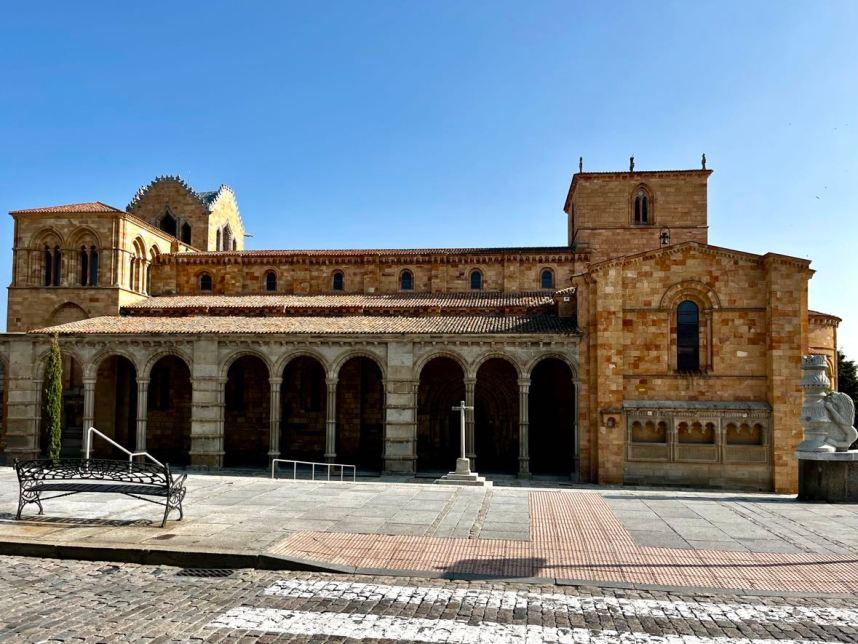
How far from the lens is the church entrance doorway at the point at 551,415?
29500 mm

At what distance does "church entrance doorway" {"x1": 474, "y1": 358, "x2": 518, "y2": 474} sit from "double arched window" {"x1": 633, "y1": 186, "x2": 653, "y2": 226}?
11529 millimetres

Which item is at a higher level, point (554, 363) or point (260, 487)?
point (554, 363)

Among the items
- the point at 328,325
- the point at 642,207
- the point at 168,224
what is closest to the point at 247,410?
the point at 328,325

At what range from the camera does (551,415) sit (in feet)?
99.0

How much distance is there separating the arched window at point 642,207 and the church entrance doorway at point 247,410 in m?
21.1

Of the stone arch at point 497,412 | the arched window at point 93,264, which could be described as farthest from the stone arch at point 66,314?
the stone arch at point 497,412

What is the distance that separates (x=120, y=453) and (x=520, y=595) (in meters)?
27.0

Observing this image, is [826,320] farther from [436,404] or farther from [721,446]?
[436,404]

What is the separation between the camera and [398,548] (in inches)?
406

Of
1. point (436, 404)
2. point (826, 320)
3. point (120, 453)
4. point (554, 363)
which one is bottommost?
point (120, 453)

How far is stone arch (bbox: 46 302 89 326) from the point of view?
103ft

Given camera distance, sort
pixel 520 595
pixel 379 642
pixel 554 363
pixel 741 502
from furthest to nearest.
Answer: pixel 554 363 < pixel 741 502 < pixel 520 595 < pixel 379 642

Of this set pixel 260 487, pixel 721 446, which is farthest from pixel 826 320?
pixel 260 487

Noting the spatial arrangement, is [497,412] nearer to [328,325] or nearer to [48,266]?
[328,325]
